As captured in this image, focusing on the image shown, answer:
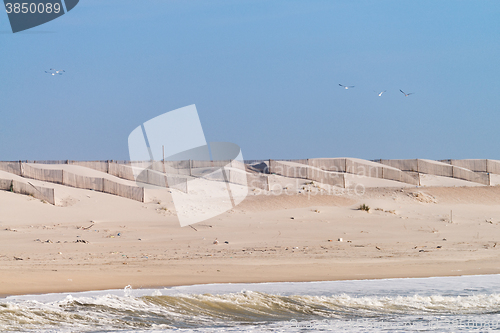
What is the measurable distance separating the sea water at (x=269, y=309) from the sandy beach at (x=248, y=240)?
0.81 metres

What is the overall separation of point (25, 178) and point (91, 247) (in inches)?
500

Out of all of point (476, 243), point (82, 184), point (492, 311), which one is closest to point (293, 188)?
point (82, 184)

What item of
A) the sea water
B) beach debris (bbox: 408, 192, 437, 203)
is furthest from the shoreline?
beach debris (bbox: 408, 192, 437, 203)

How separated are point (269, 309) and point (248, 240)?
23.4ft

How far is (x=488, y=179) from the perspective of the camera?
30.6m

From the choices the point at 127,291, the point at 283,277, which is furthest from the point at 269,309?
the point at 127,291

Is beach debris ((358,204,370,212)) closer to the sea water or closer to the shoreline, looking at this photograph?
the shoreline

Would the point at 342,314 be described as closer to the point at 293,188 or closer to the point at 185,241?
the point at 185,241

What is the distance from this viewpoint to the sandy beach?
9.86 m

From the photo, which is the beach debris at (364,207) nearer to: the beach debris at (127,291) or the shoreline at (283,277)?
the shoreline at (283,277)

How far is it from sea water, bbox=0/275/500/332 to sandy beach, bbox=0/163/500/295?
32.0 inches

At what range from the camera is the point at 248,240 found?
1456 cm

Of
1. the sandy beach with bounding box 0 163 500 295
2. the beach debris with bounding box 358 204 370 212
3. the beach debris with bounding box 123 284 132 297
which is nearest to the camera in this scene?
the beach debris with bounding box 123 284 132 297

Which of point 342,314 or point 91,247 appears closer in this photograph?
point 342,314
